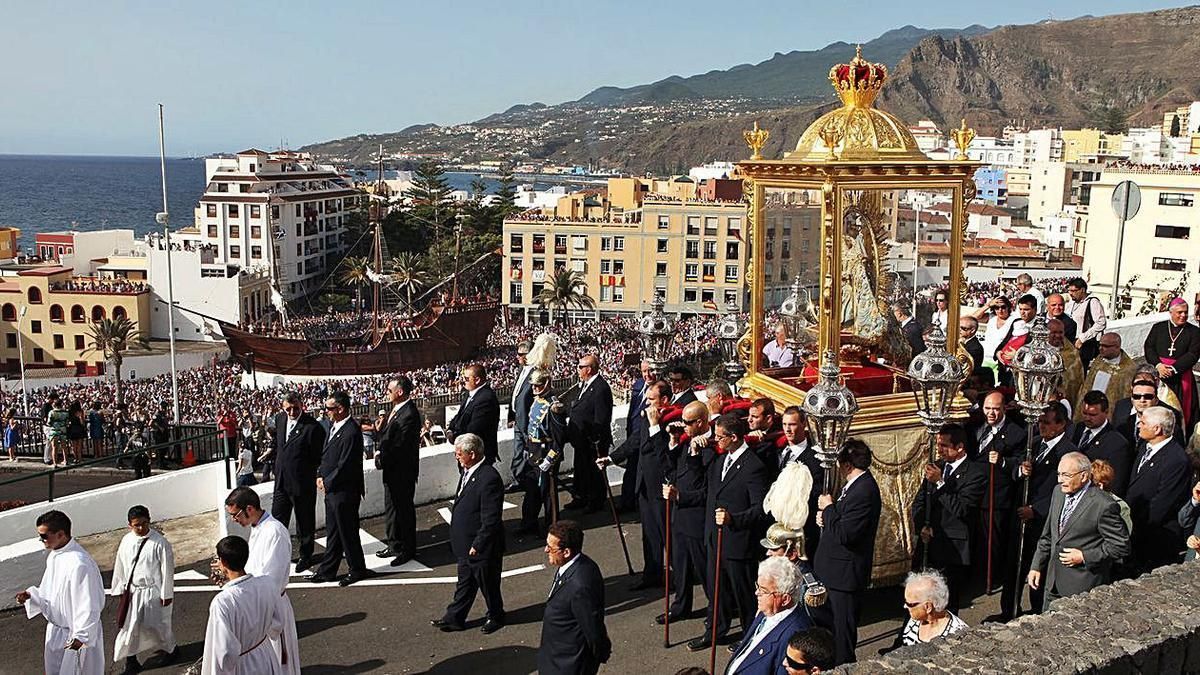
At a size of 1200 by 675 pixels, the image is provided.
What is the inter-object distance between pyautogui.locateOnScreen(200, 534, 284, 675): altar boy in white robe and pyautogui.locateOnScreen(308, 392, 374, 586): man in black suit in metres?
2.42

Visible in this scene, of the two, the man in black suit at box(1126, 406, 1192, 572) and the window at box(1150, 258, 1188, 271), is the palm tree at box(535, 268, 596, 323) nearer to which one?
the window at box(1150, 258, 1188, 271)

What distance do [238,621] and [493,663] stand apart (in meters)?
1.97

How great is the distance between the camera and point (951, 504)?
6812 millimetres

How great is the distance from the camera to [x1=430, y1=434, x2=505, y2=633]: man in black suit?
7117mm

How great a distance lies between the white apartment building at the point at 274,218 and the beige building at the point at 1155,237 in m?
53.4

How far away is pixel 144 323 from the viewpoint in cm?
6184

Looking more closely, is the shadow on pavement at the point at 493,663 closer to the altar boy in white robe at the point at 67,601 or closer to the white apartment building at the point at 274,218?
the altar boy in white robe at the point at 67,601

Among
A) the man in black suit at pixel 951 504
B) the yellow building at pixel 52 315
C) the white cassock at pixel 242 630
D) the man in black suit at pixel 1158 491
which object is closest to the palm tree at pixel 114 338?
the yellow building at pixel 52 315

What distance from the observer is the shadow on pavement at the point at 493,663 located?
675 cm

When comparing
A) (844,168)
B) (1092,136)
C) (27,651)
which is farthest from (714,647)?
(1092,136)

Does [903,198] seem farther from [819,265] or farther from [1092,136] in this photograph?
[1092,136]

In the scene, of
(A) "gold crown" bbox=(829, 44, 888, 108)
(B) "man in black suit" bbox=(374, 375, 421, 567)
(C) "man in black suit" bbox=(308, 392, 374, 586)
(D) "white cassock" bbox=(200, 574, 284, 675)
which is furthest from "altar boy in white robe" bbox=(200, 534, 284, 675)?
(A) "gold crown" bbox=(829, 44, 888, 108)

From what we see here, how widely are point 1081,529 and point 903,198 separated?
3.29 meters

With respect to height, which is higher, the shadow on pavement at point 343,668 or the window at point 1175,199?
the window at point 1175,199
